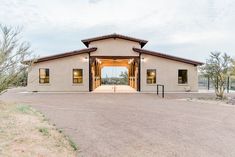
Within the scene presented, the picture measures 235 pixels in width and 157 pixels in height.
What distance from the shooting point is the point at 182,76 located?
2288 cm

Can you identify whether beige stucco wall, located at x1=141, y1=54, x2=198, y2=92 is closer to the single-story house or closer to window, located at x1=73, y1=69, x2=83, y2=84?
the single-story house

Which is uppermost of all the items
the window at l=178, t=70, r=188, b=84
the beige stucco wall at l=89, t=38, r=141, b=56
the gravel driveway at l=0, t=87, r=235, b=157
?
the beige stucco wall at l=89, t=38, r=141, b=56

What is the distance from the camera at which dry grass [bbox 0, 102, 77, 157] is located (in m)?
4.42

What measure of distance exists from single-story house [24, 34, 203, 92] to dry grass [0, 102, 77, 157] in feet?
50.8

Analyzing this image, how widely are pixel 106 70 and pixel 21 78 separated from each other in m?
32.2

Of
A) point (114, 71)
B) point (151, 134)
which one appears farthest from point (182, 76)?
point (114, 71)

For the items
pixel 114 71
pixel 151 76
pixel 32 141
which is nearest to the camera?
pixel 32 141

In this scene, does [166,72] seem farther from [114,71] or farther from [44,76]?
[114,71]

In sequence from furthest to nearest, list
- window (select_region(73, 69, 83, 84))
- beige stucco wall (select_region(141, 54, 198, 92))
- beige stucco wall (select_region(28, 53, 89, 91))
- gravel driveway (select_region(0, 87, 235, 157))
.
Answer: beige stucco wall (select_region(141, 54, 198, 92))
window (select_region(73, 69, 83, 84))
beige stucco wall (select_region(28, 53, 89, 91))
gravel driveway (select_region(0, 87, 235, 157))

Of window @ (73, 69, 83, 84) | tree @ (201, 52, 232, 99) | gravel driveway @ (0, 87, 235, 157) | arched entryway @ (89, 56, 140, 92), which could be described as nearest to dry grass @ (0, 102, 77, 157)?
gravel driveway @ (0, 87, 235, 157)

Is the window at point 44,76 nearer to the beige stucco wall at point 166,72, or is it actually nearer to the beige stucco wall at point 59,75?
the beige stucco wall at point 59,75

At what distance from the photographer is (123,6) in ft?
67.5

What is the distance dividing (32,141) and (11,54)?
4.65m

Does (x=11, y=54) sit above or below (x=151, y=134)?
above
